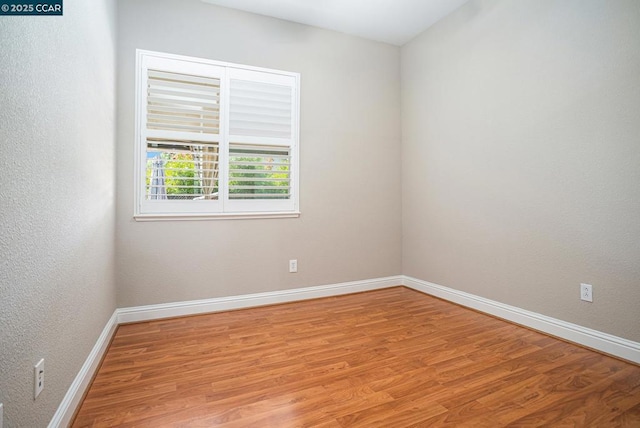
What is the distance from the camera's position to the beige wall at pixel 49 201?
0.99 m

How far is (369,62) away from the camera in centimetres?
371

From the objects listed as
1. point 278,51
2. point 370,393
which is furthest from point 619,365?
point 278,51

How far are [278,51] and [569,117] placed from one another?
2581mm

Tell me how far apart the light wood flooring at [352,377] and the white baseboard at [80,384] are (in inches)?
2.3

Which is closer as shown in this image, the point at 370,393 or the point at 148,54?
the point at 370,393

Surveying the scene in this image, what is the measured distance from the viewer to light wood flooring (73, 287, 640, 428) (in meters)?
1.50

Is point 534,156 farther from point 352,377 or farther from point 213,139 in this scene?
point 213,139

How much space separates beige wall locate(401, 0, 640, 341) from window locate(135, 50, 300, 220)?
5.09 feet

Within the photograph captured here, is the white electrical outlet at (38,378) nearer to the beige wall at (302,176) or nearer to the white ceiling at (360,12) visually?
the beige wall at (302,176)

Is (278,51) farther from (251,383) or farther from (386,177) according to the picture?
(251,383)

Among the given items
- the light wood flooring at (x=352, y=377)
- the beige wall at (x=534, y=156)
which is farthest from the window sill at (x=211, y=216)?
the beige wall at (x=534, y=156)

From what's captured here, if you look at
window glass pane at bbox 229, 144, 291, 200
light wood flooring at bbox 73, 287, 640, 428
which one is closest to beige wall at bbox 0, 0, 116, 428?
light wood flooring at bbox 73, 287, 640, 428

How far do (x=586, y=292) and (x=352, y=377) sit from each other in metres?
1.76

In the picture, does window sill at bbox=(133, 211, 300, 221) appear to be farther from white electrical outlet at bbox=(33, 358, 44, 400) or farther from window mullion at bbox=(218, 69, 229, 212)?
white electrical outlet at bbox=(33, 358, 44, 400)
